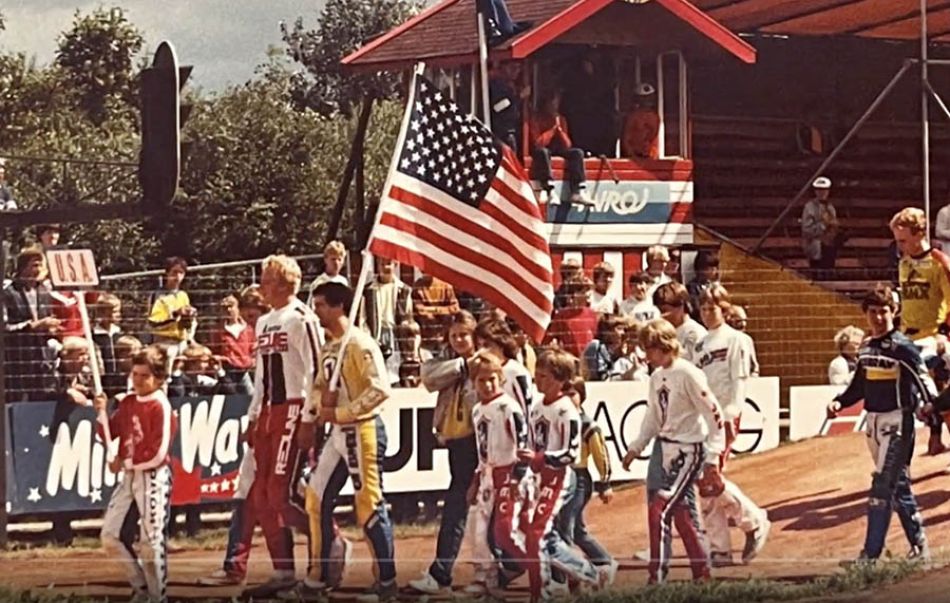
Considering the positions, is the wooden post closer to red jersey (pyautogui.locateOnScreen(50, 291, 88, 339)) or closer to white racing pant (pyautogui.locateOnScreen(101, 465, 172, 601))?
red jersey (pyautogui.locateOnScreen(50, 291, 88, 339))

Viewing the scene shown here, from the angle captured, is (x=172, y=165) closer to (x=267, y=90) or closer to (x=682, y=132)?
(x=267, y=90)

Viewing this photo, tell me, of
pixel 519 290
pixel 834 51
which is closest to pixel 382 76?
pixel 519 290

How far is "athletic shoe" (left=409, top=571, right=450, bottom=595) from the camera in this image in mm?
8961

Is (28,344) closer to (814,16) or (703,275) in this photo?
(703,275)

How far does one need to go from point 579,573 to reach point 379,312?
1399 millimetres

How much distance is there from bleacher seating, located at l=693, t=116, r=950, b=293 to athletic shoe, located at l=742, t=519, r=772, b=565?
110 centimetres

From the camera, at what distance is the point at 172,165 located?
27.6ft

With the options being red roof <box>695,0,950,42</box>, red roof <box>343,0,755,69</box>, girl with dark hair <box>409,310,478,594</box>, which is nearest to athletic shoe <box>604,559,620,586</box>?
girl with dark hair <box>409,310,478,594</box>

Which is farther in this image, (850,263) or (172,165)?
(850,263)

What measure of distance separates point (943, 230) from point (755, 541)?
1.61 meters

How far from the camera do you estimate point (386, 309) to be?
8930 millimetres

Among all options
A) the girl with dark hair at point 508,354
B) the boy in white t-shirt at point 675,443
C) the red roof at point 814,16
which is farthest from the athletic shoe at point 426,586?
the red roof at point 814,16

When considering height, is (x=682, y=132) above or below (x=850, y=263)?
above

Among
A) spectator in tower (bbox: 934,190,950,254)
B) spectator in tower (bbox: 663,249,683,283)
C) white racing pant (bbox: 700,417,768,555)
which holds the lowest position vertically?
white racing pant (bbox: 700,417,768,555)
